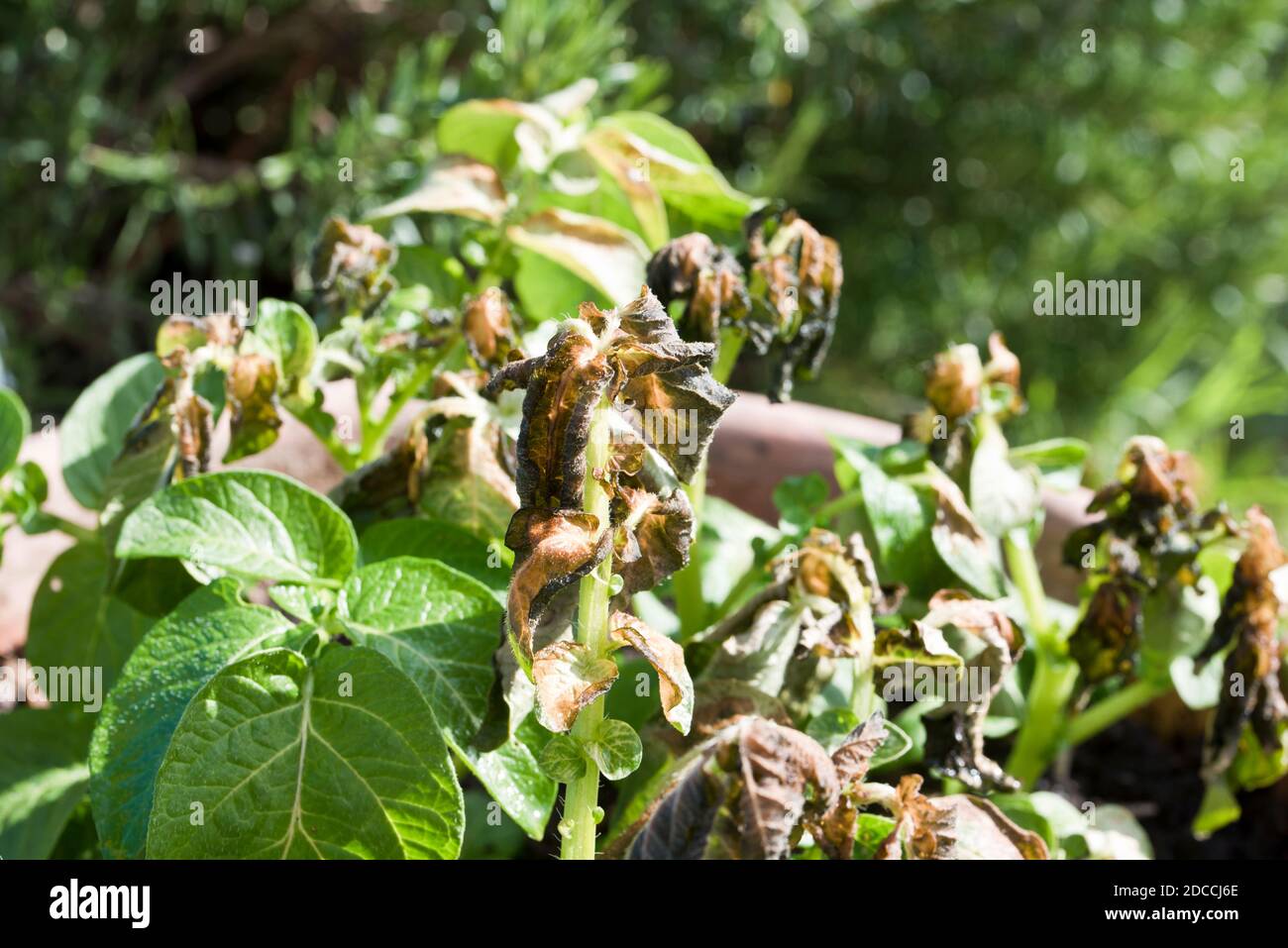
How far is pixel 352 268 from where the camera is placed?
0.68 metres

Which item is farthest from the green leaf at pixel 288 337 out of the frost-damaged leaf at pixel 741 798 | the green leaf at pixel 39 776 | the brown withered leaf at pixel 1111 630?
the brown withered leaf at pixel 1111 630

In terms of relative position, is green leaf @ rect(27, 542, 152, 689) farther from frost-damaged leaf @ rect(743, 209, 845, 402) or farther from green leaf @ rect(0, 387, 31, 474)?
frost-damaged leaf @ rect(743, 209, 845, 402)

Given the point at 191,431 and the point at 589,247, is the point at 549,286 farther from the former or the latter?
the point at 191,431

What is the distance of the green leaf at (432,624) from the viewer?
0.53 metres

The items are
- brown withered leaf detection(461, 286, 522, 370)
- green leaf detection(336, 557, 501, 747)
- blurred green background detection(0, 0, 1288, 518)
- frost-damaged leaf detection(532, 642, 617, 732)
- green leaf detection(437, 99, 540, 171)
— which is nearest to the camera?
frost-damaged leaf detection(532, 642, 617, 732)

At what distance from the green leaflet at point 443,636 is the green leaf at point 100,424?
214mm

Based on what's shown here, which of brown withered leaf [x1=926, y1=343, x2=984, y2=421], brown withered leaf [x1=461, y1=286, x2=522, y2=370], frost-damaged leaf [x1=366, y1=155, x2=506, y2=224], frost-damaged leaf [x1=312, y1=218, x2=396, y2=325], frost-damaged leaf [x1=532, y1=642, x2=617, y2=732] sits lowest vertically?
frost-damaged leaf [x1=532, y1=642, x2=617, y2=732]

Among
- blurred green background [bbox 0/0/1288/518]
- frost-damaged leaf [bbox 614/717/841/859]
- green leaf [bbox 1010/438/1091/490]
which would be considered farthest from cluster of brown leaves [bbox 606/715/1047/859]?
blurred green background [bbox 0/0/1288/518]

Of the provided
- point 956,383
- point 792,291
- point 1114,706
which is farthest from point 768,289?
point 1114,706

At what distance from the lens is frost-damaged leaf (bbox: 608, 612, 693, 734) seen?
45 centimetres

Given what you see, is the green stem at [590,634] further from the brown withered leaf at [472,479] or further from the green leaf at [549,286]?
the green leaf at [549,286]

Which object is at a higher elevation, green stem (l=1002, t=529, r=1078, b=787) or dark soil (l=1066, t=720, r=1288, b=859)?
green stem (l=1002, t=529, r=1078, b=787)

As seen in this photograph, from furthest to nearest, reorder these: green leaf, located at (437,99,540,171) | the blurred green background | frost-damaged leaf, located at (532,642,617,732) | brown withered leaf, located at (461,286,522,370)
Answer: the blurred green background → green leaf, located at (437,99,540,171) → brown withered leaf, located at (461,286,522,370) → frost-damaged leaf, located at (532,642,617,732)
